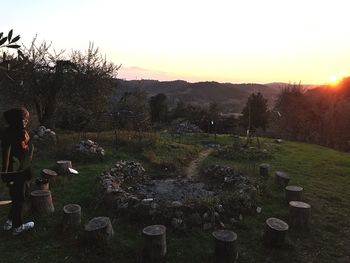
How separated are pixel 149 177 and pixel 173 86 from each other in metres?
137

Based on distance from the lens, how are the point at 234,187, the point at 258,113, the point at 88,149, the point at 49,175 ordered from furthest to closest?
the point at 258,113 < the point at 88,149 < the point at 234,187 < the point at 49,175

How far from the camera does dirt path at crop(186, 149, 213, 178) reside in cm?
1574

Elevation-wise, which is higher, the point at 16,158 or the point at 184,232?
the point at 16,158

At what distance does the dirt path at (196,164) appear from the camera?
620 inches

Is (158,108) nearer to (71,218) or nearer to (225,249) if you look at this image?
(71,218)

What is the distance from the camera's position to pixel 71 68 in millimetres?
24938

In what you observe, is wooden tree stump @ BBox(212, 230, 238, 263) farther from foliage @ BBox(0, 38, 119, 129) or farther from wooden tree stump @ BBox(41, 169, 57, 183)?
foliage @ BBox(0, 38, 119, 129)

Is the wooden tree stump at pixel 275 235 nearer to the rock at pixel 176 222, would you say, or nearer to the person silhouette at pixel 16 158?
the rock at pixel 176 222

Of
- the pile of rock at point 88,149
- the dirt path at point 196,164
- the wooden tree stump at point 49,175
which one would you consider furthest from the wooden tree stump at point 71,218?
the pile of rock at point 88,149

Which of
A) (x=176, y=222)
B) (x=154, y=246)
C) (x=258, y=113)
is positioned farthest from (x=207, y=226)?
(x=258, y=113)

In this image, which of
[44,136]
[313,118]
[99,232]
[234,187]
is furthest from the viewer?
[313,118]

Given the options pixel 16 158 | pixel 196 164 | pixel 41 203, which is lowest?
pixel 196 164

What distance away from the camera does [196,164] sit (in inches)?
694

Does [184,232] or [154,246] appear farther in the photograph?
[184,232]
